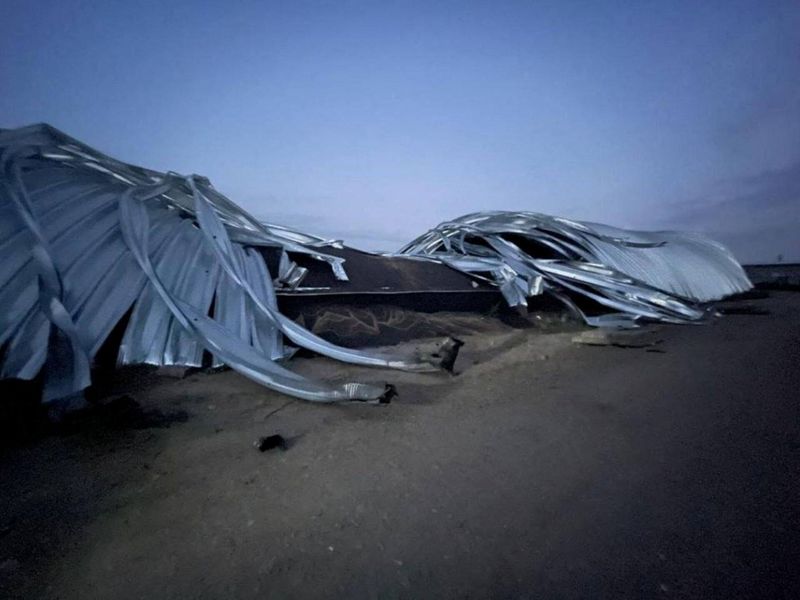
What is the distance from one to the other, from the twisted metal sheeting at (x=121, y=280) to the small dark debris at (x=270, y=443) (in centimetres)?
64

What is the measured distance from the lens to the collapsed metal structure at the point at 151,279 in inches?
109

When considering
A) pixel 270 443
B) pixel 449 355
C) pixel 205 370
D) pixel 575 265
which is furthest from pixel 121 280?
pixel 575 265

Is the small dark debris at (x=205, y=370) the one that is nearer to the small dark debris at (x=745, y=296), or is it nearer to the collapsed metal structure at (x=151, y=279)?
the collapsed metal structure at (x=151, y=279)

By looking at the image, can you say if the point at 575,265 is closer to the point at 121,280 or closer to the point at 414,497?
the point at 414,497

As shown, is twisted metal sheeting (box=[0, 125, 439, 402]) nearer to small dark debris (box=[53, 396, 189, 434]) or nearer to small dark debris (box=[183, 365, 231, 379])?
small dark debris (box=[183, 365, 231, 379])

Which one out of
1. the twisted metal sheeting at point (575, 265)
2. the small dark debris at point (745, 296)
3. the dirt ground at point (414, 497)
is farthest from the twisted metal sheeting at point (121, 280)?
the small dark debris at point (745, 296)

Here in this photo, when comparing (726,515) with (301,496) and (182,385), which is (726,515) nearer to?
(301,496)

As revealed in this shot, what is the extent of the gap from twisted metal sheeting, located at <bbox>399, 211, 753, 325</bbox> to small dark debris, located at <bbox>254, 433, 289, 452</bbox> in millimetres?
5272

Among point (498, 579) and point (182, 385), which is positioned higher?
point (498, 579)

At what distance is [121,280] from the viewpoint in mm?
3512

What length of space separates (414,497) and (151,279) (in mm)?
3418

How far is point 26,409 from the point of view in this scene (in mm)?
2352

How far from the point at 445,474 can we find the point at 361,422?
2.70 ft

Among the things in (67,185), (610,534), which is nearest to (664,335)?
(610,534)
